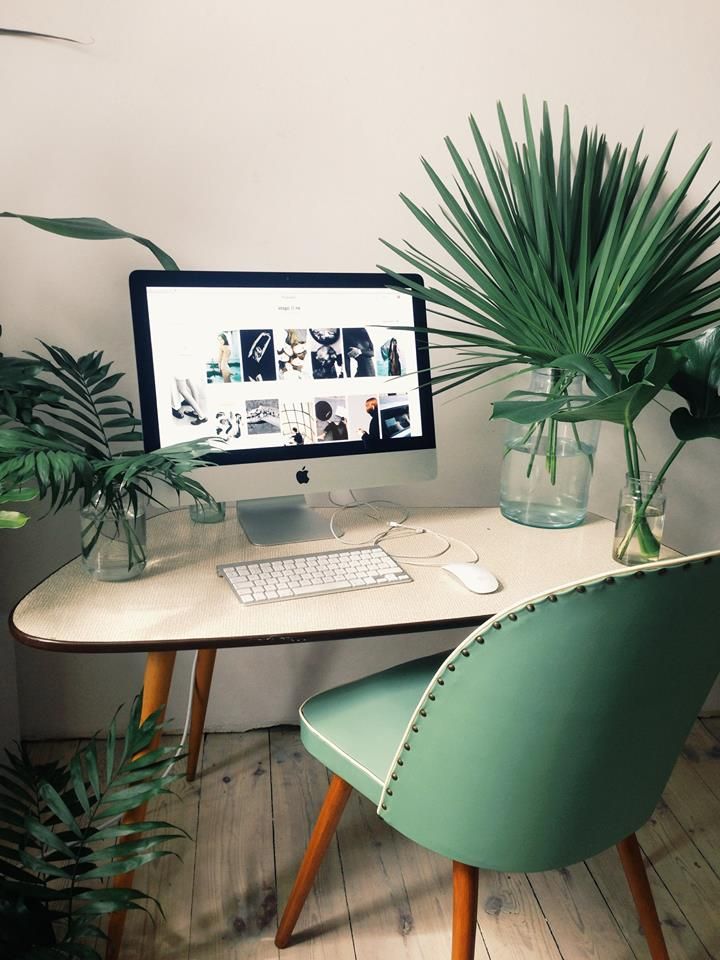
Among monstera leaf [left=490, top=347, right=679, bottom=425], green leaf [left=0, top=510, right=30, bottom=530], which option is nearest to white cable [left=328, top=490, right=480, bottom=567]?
monstera leaf [left=490, top=347, right=679, bottom=425]

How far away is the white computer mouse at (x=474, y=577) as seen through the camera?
4.46 ft

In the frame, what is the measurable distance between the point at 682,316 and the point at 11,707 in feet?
5.64

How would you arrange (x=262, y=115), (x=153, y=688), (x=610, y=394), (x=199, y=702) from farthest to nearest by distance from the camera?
(x=199, y=702) < (x=262, y=115) < (x=610, y=394) < (x=153, y=688)

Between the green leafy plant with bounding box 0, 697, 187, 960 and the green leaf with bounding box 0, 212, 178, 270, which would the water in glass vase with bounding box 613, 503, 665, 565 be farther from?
the green leaf with bounding box 0, 212, 178, 270

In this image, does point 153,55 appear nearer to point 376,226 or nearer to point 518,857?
point 376,226

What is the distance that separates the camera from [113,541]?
136 cm

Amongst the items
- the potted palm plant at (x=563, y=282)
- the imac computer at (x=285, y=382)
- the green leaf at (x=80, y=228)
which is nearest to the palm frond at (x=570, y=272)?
the potted palm plant at (x=563, y=282)

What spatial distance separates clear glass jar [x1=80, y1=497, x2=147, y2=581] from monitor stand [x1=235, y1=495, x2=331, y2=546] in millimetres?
250

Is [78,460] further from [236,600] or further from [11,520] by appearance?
[236,600]

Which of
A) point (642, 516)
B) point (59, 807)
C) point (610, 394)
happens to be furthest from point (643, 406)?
point (59, 807)

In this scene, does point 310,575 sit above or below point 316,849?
above

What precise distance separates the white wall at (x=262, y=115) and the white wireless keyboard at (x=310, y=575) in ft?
2.34

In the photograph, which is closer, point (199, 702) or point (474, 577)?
point (474, 577)

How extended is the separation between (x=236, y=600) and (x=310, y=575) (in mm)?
138
